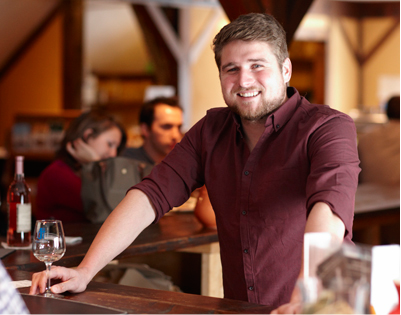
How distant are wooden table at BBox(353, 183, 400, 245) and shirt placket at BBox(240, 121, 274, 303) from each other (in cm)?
232

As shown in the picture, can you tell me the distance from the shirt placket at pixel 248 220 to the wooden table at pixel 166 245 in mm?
637

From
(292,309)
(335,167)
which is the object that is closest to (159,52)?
(335,167)

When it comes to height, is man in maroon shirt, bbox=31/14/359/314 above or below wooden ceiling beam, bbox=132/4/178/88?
below

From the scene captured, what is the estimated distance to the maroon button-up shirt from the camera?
1669 mm

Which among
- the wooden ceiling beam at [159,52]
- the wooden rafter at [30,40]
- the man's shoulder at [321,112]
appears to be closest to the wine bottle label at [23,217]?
the man's shoulder at [321,112]

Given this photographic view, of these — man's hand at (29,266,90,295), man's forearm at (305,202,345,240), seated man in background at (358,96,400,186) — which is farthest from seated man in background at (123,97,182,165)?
man's forearm at (305,202,345,240)

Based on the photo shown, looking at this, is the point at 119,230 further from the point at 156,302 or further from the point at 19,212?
the point at 19,212

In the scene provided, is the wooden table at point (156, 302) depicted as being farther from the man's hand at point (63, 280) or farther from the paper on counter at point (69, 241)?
the paper on counter at point (69, 241)

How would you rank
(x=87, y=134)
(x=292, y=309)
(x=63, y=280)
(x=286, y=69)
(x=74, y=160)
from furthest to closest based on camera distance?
(x=87, y=134) → (x=74, y=160) → (x=286, y=69) → (x=63, y=280) → (x=292, y=309)

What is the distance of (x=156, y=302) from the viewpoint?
150cm

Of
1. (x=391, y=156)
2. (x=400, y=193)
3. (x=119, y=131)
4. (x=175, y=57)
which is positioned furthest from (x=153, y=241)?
(x=175, y=57)

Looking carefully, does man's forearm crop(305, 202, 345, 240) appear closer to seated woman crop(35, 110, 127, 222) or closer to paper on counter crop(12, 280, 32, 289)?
paper on counter crop(12, 280, 32, 289)

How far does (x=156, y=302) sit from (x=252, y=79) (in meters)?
0.73

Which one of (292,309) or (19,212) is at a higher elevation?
(19,212)
